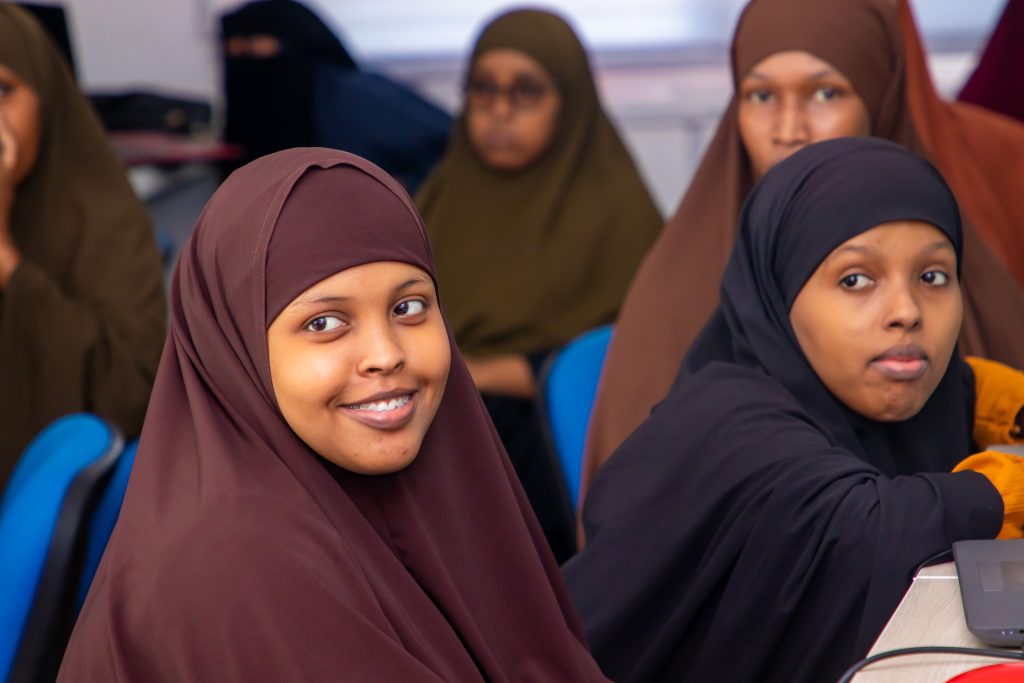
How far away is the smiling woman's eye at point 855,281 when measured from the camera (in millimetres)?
1607

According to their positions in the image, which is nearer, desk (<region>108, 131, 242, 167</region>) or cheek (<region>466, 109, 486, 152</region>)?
cheek (<region>466, 109, 486, 152</region>)

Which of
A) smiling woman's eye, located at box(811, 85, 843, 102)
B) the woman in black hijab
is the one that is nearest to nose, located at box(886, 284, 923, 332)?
smiling woman's eye, located at box(811, 85, 843, 102)

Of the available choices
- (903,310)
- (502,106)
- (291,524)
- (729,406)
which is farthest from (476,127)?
(291,524)

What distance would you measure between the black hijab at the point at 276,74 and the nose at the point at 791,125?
6.51 ft

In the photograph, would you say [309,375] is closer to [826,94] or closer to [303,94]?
[826,94]

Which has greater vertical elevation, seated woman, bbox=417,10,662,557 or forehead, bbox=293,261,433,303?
forehead, bbox=293,261,433,303

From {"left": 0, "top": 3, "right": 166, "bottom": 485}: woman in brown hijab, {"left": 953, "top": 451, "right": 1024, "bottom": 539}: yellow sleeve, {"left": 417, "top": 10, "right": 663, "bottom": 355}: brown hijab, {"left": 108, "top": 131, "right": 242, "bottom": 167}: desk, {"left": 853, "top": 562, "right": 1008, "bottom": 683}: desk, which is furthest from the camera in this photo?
{"left": 108, "top": 131, "right": 242, "bottom": 167}: desk

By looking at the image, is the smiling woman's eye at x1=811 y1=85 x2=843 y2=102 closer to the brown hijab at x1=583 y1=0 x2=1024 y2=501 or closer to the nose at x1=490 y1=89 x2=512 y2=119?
the brown hijab at x1=583 y1=0 x2=1024 y2=501

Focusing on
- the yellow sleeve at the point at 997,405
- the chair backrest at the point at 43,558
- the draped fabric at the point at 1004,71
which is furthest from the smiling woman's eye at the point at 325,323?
the draped fabric at the point at 1004,71

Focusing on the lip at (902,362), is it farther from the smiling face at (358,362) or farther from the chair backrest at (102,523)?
the chair backrest at (102,523)

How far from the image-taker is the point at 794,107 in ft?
7.64

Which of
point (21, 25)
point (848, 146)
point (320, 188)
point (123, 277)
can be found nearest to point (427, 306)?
point (320, 188)

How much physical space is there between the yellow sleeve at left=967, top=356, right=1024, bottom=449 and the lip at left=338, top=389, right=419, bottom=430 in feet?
2.68

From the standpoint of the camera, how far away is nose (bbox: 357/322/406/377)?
1.26m
